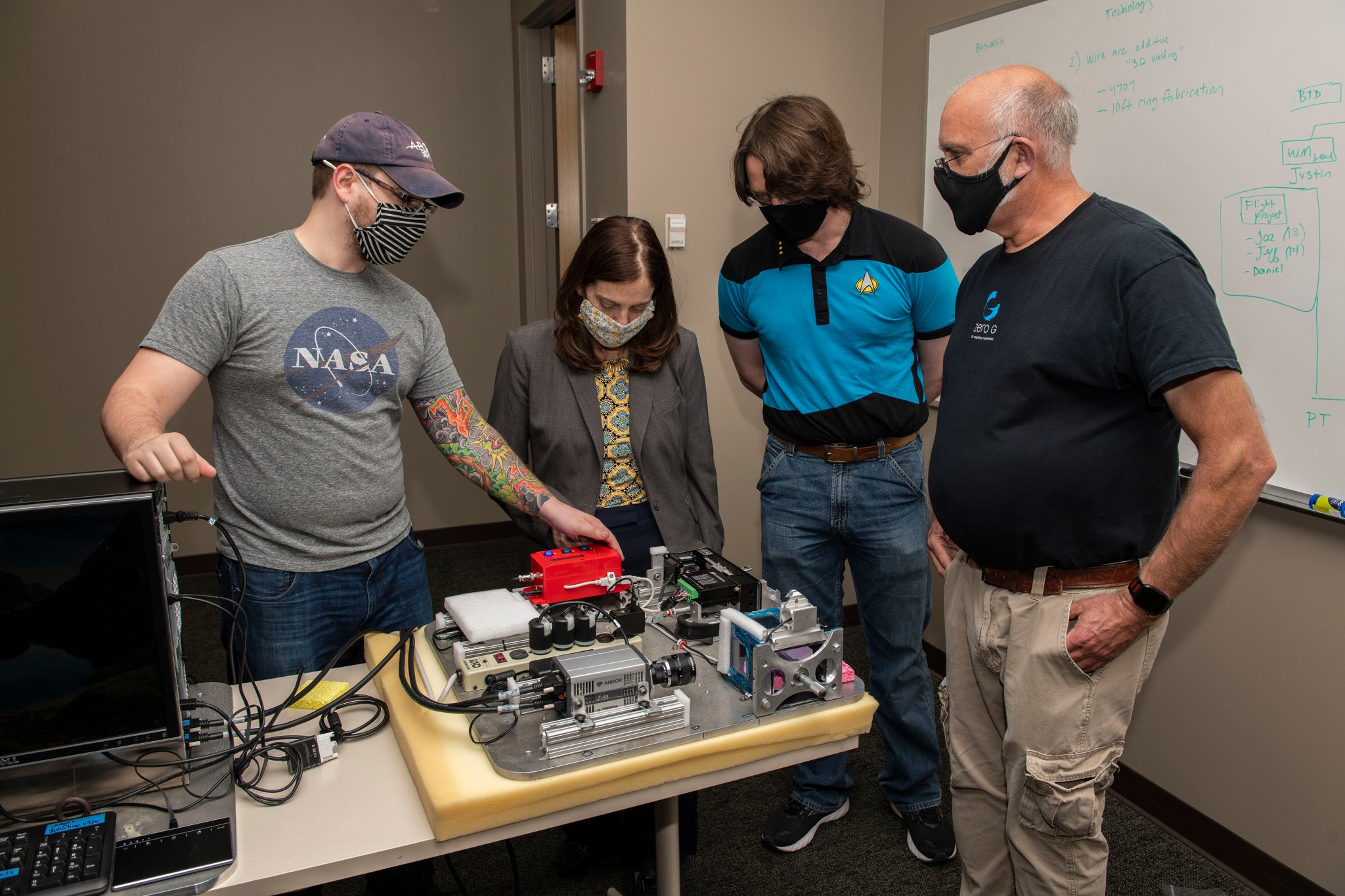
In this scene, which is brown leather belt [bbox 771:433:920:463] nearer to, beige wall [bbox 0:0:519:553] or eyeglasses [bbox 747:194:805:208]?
eyeglasses [bbox 747:194:805:208]

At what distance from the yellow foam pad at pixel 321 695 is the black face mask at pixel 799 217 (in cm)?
129

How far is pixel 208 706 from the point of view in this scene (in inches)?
49.8

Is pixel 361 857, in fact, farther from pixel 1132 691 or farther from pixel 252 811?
pixel 1132 691

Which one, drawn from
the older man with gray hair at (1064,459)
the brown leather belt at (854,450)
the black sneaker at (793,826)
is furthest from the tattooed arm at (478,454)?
the black sneaker at (793,826)

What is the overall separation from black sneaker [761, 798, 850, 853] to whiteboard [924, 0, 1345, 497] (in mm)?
1290

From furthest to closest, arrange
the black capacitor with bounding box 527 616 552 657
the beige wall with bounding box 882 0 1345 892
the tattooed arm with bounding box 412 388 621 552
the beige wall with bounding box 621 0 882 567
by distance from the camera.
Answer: the beige wall with bounding box 621 0 882 567
the beige wall with bounding box 882 0 1345 892
the tattooed arm with bounding box 412 388 621 552
the black capacitor with bounding box 527 616 552 657

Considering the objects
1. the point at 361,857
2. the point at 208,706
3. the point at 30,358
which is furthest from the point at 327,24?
the point at 361,857

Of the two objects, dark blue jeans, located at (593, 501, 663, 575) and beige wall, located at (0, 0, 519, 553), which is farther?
beige wall, located at (0, 0, 519, 553)

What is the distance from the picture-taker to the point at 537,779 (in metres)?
1.08

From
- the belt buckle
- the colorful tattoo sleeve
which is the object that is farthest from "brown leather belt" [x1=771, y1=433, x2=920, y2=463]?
the colorful tattoo sleeve

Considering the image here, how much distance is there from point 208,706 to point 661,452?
1062 mm

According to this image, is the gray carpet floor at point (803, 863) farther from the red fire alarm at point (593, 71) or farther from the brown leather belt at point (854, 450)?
the red fire alarm at point (593, 71)

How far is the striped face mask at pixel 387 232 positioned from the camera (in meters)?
1.55

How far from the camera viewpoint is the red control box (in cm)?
144
